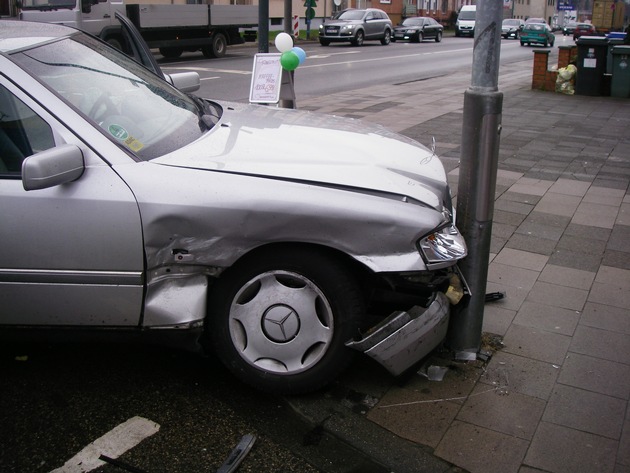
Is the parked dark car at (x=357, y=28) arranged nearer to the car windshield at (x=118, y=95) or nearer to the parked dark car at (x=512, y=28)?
the parked dark car at (x=512, y=28)

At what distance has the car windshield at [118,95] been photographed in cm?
349

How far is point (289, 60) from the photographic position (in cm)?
652

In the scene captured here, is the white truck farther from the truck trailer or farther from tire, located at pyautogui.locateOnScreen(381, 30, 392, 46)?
the truck trailer

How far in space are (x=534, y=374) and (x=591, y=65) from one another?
1325cm

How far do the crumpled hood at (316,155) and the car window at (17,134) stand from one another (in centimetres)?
55

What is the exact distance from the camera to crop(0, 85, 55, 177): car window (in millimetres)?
3348

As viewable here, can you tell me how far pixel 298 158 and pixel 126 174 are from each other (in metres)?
0.80

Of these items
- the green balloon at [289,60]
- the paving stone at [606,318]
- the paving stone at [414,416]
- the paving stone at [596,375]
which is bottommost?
the paving stone at [414,416]

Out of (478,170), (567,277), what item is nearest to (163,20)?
(567,277)

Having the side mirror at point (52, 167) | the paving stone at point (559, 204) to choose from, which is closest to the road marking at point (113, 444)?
the side mirror at point (52, 167)

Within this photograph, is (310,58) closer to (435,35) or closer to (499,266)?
(435,35)

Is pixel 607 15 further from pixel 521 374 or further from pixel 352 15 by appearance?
pixel 521 374

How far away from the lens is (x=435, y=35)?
1614 inches

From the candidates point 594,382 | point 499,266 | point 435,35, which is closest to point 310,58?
point 435,35
